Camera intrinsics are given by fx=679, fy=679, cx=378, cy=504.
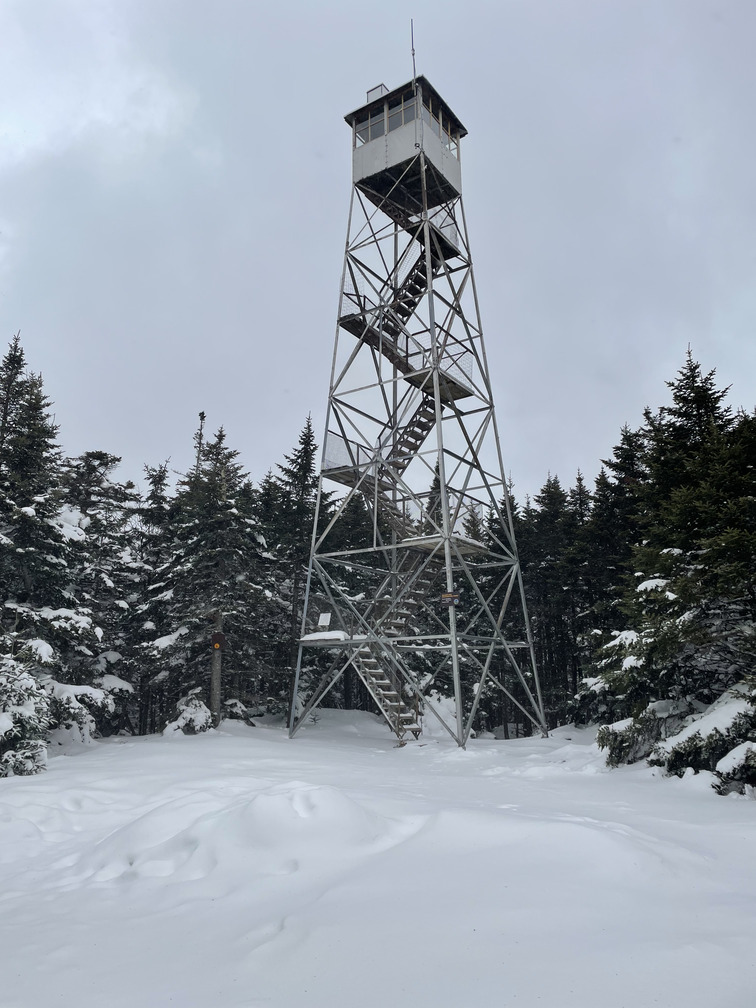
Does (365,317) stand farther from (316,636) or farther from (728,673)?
(728,673)

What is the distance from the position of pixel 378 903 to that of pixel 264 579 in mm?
22983

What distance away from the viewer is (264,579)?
26844 millimetres

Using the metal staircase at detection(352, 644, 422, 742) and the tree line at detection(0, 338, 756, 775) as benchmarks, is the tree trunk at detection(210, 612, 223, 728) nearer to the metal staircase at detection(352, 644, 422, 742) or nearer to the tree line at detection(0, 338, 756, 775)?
the tree line at detection(0, 338, 756, 775)

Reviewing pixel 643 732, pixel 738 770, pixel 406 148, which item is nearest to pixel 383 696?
pixel 643 732

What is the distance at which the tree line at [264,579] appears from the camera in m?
11.3

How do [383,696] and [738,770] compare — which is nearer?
[738,770]

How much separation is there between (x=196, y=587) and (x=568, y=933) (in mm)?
23741

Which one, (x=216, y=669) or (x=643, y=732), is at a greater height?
(x=216, y=669)

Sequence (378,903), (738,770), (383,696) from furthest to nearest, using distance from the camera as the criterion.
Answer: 1. (383,696)
2. (738,770)
3. (378,903)

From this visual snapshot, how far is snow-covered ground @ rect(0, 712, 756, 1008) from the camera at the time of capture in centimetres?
332

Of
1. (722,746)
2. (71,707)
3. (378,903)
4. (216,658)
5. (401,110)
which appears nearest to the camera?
(378,903)

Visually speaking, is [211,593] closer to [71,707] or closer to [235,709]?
[235,709]

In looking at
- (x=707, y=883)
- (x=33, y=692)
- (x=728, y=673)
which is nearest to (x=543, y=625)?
(x=728, y=673)

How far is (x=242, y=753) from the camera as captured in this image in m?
14.3
